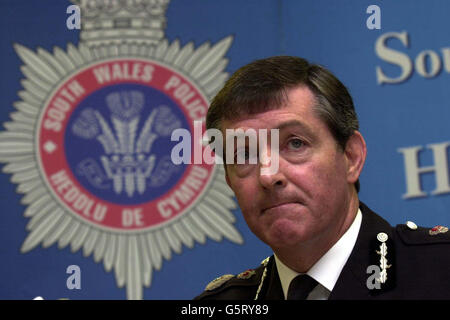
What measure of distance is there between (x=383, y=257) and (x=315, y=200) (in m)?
0.18

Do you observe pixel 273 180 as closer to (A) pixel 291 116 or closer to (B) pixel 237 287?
(A) pixel 291 116

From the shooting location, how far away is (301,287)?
4.43 feet

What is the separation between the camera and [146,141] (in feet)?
7.38

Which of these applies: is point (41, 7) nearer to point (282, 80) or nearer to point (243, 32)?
point (243, 32)

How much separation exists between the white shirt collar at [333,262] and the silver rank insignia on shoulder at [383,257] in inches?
2.1

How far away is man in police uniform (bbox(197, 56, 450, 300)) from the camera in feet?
4.23

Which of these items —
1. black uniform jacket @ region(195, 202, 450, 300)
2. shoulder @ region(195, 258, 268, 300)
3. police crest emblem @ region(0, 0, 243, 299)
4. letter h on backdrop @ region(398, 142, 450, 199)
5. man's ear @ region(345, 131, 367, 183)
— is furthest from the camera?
police crest emblem @ region(0, 0, 243, 299)

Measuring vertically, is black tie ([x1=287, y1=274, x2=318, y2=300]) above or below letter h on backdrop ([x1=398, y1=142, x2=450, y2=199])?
below

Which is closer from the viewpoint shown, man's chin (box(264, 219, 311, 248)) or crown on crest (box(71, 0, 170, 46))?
man's chin (box(264, 219, 311, 248))

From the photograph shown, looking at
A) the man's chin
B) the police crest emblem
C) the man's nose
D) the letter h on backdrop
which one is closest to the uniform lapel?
the man's chin

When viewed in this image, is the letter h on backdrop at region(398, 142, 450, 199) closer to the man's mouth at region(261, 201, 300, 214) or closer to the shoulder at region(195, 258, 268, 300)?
the shoulder at region(195, 258, 268, 300)

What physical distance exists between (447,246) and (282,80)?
0.47 metres

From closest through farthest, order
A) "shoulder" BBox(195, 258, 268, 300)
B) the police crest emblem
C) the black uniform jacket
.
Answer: the black uniform jacket < "shoulder" BBox(195, 258, 268, 300) < the police crest emblem

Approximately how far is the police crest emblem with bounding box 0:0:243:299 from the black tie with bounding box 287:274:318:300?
88 centimetres
